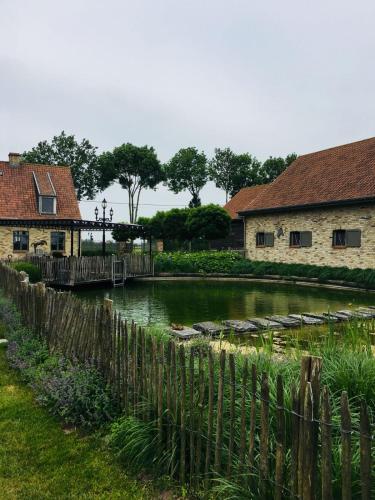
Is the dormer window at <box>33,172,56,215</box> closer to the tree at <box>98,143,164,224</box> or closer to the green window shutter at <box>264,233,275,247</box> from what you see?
the green window shutter at <box>264,233,275,247</box>

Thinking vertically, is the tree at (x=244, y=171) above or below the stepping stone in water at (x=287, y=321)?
above

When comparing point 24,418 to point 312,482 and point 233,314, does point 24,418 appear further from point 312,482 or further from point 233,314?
point 233,314

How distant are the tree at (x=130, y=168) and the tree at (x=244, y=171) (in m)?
12.4

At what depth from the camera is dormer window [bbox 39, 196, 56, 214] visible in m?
30.0

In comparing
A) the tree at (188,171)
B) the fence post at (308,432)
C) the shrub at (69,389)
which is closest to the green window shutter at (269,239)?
the shrub at (69,389)

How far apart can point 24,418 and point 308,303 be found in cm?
1171

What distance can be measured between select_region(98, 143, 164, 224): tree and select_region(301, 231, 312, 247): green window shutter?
3698 cm

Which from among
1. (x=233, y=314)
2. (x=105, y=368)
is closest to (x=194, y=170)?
(x=233, y=314)

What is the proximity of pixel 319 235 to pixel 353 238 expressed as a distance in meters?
2.18

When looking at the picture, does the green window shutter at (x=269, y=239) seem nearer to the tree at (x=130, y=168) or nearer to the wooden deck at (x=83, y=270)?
the wooden deck at (x=83, y=270)

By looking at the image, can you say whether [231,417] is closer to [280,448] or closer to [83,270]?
[280,448]

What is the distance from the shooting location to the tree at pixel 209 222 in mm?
32344

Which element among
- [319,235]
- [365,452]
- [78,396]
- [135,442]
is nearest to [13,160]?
[319,235]

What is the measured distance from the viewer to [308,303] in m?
14.7
